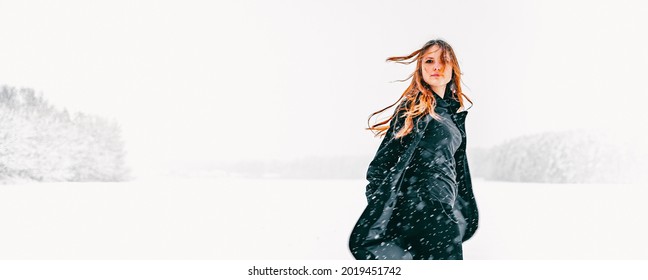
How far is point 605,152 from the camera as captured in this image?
16906mm

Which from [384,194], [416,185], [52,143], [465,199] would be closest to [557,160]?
[465,199]

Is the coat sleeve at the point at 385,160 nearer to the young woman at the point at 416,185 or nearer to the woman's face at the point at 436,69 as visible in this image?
the young woman at the point at 416,185

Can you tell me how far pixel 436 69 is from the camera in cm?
464

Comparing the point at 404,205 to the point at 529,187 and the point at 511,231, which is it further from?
the point at 529,187

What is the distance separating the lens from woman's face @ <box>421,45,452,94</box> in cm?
464

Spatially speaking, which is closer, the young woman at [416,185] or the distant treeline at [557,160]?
the young woman at [416,185]

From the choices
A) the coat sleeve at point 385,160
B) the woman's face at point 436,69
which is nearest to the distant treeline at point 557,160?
the woman's face at point 436,69

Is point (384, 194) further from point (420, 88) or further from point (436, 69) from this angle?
point (436, 69)

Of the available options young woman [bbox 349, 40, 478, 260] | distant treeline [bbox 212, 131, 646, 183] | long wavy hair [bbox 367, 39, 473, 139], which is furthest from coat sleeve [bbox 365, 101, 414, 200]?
distant treeline [bbox 212, 131, 646, 183]

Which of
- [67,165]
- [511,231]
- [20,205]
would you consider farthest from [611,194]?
[67,165]

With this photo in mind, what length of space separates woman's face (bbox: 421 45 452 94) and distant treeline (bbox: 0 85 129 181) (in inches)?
464

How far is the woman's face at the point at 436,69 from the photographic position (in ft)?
15.2

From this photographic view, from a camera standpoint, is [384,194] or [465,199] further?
[465,199]

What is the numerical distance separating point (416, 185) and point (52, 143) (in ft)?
45.4
